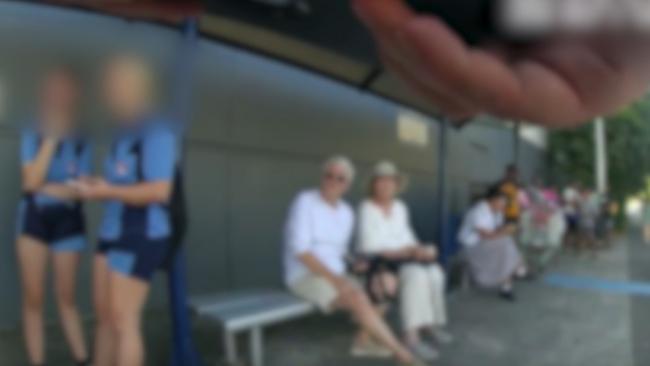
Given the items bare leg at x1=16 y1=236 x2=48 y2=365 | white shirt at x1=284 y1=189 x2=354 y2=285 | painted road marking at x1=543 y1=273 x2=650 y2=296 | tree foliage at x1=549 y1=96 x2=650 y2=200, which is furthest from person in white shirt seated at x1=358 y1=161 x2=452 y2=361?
A: painted road marking at x1=543 y1=273 x2=650 y2=296

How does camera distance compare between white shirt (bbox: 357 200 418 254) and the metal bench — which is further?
white shirt (bbox: 357 200 418 254)

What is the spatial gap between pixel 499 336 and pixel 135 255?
291 cm

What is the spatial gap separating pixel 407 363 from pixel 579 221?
25.4 ft

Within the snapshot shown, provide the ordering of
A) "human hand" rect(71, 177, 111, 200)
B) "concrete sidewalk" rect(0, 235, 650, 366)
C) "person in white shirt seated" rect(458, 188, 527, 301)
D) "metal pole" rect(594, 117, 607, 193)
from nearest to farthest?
"metal pole" rect(594, 117, 607, 193)
"human hand" rect(71, 177, 111, 200)
"concrete sidewalk" rect(0, 235, 650, 366)
"person in white shirt seated" rect(458, 188, 527, 301)

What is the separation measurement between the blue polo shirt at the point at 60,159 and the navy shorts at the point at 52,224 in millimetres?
36

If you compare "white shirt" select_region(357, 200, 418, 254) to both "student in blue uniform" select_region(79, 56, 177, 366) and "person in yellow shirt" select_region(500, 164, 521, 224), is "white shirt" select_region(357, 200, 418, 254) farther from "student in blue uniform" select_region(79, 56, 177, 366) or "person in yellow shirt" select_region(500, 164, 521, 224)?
"person in yellow shirt" select_region(500, 164, 521, 224)

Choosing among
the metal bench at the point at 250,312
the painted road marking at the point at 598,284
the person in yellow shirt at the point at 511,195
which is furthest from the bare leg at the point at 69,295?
the painted road marking at the point at 598,284

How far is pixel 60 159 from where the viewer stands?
2.63m

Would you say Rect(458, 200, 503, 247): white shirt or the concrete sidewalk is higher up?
Rect(458, 200, 503, 247): white shirt

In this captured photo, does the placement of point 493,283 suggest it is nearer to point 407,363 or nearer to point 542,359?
point 542,359

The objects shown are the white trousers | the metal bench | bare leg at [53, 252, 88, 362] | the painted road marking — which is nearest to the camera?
bare leg at [53, 252, 88, 362]

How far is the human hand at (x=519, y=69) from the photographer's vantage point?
40cm

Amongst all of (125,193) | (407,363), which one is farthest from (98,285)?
(407,363)

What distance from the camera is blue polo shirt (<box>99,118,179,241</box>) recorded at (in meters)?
2.34
